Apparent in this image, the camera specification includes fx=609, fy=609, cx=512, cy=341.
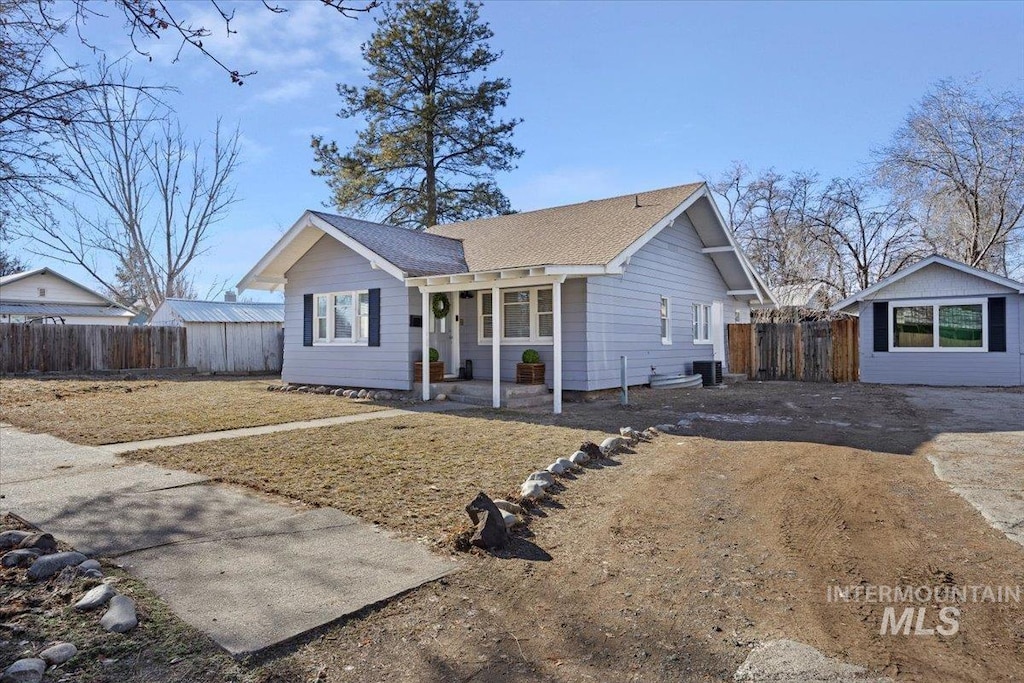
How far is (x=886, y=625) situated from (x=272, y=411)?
32.6 ft

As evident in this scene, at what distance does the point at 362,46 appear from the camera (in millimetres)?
25078

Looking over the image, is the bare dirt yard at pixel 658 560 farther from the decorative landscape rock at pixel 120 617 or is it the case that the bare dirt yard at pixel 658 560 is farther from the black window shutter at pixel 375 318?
the black window shutter at pixel 375 318

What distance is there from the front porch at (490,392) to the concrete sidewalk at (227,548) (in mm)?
6553

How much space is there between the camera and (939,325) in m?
15.4

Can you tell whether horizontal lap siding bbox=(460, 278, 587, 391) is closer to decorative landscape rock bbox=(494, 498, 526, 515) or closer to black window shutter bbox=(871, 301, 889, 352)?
decorative landscape rock bbox=(494, 498, 526, 515)

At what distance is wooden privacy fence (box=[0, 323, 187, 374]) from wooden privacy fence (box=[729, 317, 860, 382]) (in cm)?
1943

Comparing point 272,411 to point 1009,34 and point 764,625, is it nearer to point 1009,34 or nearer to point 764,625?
point 764,625

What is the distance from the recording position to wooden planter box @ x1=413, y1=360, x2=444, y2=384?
42.4ft

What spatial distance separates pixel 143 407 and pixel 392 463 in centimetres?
744

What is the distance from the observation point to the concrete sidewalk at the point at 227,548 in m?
3.11

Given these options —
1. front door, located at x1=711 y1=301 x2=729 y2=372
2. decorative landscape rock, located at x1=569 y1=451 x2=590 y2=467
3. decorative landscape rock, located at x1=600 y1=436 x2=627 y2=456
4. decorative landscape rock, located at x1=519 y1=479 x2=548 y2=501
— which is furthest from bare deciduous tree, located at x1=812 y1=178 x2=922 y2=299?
decorative landscape rock, located at x1=519 y1=479 x2=548 y2=501

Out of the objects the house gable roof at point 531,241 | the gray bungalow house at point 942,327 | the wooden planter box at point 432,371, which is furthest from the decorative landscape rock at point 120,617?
the gray bungalow house at point 942,327

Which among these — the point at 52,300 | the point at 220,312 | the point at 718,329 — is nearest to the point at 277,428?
the point at 718,329

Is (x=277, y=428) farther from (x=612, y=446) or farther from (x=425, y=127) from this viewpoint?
(x=425, y=127)
